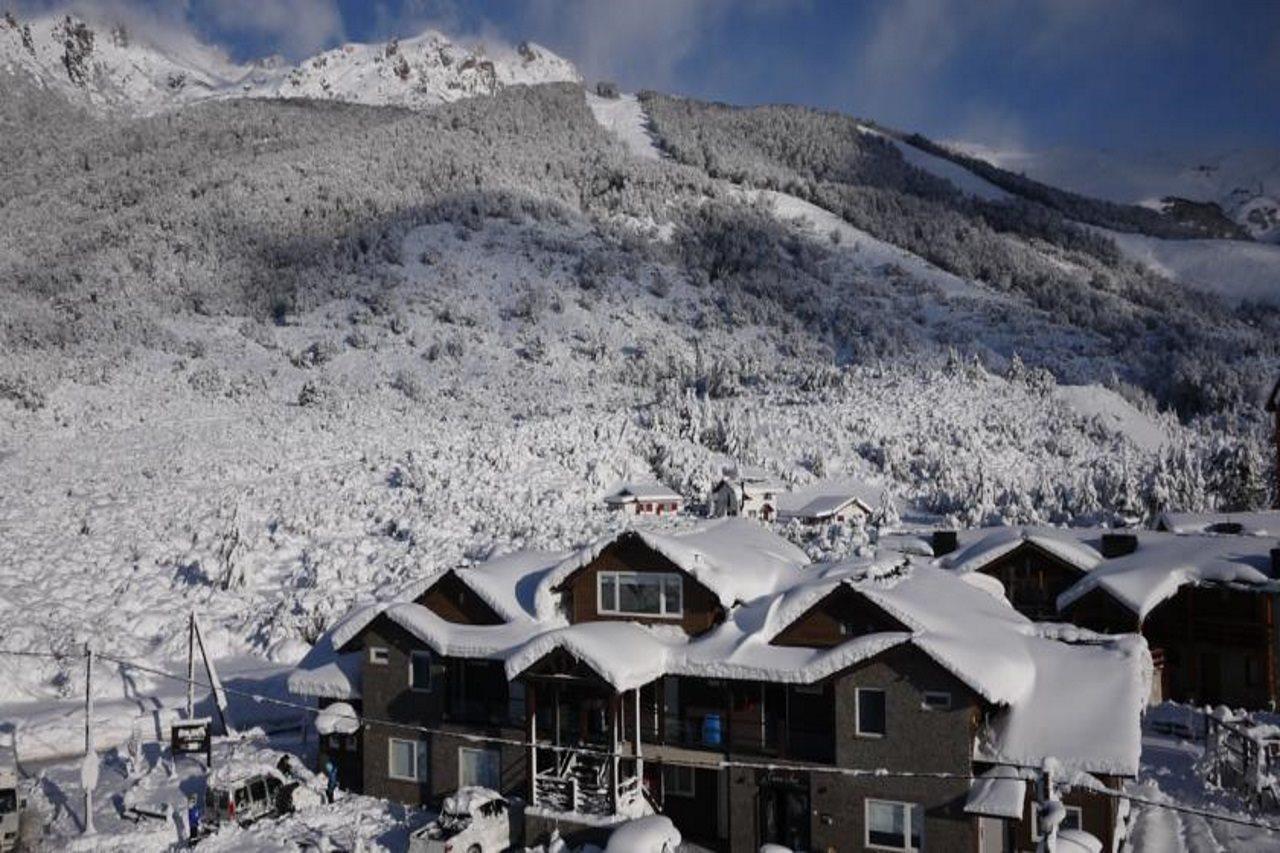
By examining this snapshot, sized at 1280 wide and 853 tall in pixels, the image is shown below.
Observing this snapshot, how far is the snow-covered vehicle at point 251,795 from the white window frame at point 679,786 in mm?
7682

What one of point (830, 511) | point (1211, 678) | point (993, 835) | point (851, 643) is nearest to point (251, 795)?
point (851, 643)

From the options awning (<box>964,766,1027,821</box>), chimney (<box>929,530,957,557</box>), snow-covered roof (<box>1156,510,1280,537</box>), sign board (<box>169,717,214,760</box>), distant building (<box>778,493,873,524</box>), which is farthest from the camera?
distant building (<box>778,493,873,524</box>)

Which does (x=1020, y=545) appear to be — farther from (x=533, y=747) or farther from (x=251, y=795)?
(x=251, y=795)

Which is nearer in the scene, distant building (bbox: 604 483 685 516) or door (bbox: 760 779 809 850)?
door (bbox: 760 779 809 850)

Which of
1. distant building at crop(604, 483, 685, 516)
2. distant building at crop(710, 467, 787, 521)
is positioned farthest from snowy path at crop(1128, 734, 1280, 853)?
distant building at crop(604, 483, 685, 516)

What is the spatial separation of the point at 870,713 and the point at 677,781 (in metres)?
4.65

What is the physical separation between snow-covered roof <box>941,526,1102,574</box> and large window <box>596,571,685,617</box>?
1207 cm

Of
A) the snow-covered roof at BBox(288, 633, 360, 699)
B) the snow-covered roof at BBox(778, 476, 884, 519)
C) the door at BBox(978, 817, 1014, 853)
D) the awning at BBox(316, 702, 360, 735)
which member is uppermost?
the snow-covered roof at BBox(778, 476, 884, 519)

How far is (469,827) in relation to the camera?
752 inches

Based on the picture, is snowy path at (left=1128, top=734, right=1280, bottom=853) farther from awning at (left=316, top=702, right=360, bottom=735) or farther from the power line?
awning at (left=316, top=702, right=360, bottom=735)

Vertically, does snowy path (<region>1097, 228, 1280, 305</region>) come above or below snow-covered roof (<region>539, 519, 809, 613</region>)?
above

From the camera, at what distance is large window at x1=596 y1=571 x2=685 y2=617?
22.2 m

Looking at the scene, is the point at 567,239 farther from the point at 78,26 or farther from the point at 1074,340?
the point at 78,26

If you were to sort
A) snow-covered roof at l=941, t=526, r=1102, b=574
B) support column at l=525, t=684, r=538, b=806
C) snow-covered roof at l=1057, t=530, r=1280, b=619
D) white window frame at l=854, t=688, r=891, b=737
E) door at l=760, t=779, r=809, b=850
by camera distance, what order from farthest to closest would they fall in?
snow-covered roof at l=941, t=526, r=1102, b=574 < snow-covered roof at l=1057, t=530, r=1280, b=619 < support column at l=525, t=684, r=538, b=806 < door at l=760, t=779, r=809, b=850 < white window frame at l=854, t=688, r=891, b=737
